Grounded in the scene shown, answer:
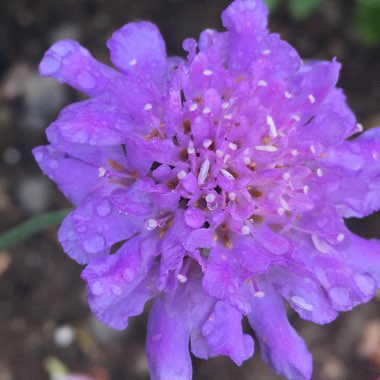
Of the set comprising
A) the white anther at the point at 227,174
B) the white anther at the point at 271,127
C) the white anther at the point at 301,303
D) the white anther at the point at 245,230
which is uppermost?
the white anther at the point at 271,127

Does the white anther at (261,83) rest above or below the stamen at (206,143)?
above

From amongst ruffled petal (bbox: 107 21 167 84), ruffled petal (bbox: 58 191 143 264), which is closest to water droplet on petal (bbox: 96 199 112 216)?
ruffled petal (bbox: 58 191 143 264)

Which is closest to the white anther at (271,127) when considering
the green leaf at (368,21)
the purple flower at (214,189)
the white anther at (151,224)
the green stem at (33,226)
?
the purple flower at (214,189)

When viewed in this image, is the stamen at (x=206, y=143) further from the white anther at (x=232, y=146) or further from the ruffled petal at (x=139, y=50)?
the ruffled petal at (x=139, y=50)

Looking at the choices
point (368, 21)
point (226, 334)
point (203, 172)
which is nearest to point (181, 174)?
point (203, 172)

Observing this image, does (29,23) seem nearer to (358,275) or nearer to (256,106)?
(256,106)

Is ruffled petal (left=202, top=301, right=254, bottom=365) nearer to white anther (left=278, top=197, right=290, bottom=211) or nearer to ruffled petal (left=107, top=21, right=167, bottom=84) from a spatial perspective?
white anther (left=278, top=197, right=290, bottom=211)

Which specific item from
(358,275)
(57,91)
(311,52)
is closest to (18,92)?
(57,91)

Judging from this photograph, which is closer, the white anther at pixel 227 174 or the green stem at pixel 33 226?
the white anther at pixel 227 174
